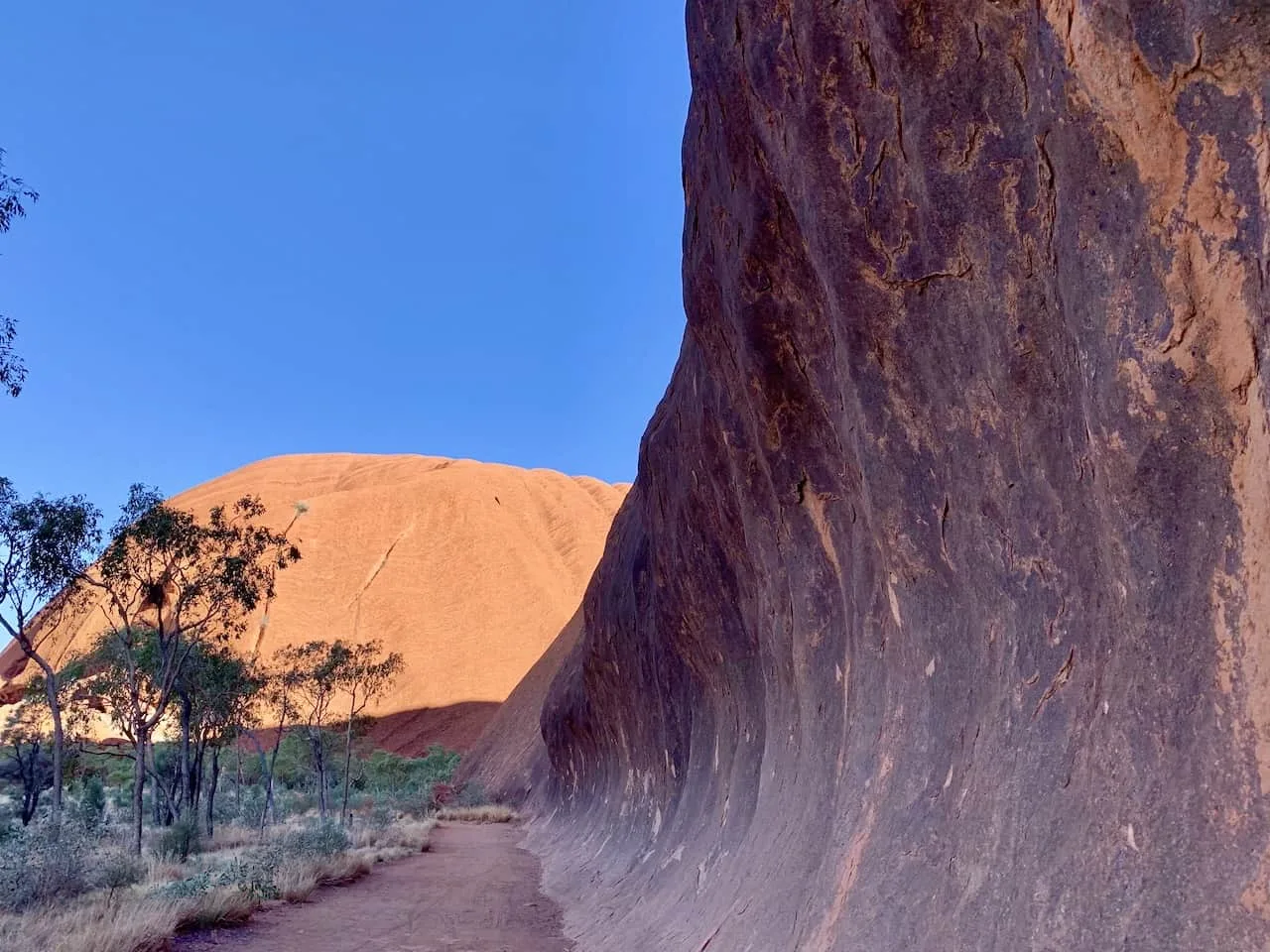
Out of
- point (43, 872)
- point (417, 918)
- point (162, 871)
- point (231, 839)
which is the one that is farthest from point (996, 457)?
point (231, 839)

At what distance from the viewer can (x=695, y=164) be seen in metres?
7.61

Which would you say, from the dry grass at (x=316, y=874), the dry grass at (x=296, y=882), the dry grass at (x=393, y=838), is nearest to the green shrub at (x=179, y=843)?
the dry grass at (x=316, y=874)

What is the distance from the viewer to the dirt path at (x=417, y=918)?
10055 mm

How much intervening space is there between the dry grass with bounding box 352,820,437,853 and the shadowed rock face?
1602 cm

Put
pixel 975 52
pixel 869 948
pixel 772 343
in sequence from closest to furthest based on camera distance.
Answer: pixel 975 52 → pixel 869 948 → pixel 772 343

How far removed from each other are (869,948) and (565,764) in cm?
2523

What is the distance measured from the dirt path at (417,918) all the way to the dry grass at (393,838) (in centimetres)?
350

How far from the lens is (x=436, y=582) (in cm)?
8112

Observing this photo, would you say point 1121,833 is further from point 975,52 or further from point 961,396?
point 975,52

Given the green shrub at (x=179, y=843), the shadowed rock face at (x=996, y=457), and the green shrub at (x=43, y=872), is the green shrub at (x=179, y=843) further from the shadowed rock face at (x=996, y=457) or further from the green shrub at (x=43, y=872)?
the shadowed rock face at (x=996, y=457)

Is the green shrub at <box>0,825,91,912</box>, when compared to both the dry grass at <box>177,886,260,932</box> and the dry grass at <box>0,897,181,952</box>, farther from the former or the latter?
the dry grass at <box>177,886,260,932</box>

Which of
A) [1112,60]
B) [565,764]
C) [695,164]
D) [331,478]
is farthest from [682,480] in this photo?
[331,478]

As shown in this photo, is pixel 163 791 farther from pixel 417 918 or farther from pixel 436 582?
pixel 436 582

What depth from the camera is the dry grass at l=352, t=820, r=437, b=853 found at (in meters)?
21.9
